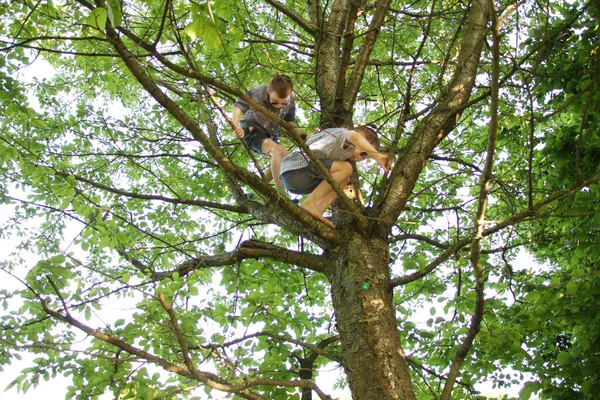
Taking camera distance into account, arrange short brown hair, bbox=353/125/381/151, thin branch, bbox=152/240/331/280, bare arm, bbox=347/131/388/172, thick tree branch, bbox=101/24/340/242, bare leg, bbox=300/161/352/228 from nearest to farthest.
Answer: thick tree branch, bbox=101/24/340/242, thin branch, bbox=152/240/331/280, bare arm, bbox=347/131/388/172, bare leg, bbox=300/161/352/228, short brown hair, bbox=353/125/381/151

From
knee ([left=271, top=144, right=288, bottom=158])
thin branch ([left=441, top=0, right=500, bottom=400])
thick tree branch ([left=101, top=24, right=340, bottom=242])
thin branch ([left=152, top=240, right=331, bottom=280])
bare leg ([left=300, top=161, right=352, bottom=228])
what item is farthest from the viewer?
knee ([left=271, top=144, right=288, bottom=158])

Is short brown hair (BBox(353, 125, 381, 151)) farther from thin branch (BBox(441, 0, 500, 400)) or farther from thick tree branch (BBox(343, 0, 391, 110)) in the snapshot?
thin branch (BBox(441, 0, 500, 400))

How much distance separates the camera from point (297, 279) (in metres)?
4.02

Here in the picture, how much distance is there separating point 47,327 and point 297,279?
6.14 feet

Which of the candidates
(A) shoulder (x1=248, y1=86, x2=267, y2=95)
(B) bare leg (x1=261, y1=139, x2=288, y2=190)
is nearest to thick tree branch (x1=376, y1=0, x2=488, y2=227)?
(B) bare leg (x1=261, y1=139, x2=288, y2=190)

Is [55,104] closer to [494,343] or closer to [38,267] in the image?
[38,267]

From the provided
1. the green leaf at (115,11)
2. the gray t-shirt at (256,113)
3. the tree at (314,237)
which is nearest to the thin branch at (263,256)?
the tree at (314,237)

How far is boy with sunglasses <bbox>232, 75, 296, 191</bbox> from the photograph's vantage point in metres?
3.68

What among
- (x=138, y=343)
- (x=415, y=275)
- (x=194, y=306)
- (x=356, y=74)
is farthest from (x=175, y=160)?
(x=415, y=275)

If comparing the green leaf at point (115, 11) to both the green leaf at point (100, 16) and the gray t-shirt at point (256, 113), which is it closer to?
the green leaf at point (100, 16)

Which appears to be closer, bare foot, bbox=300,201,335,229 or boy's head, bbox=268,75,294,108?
bare foot, bbox=300,201,335,229

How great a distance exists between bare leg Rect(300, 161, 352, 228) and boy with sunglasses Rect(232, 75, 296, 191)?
0.62 meters

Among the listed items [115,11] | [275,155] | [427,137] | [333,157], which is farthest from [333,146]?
[115,11]

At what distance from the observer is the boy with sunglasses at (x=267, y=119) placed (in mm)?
3678
